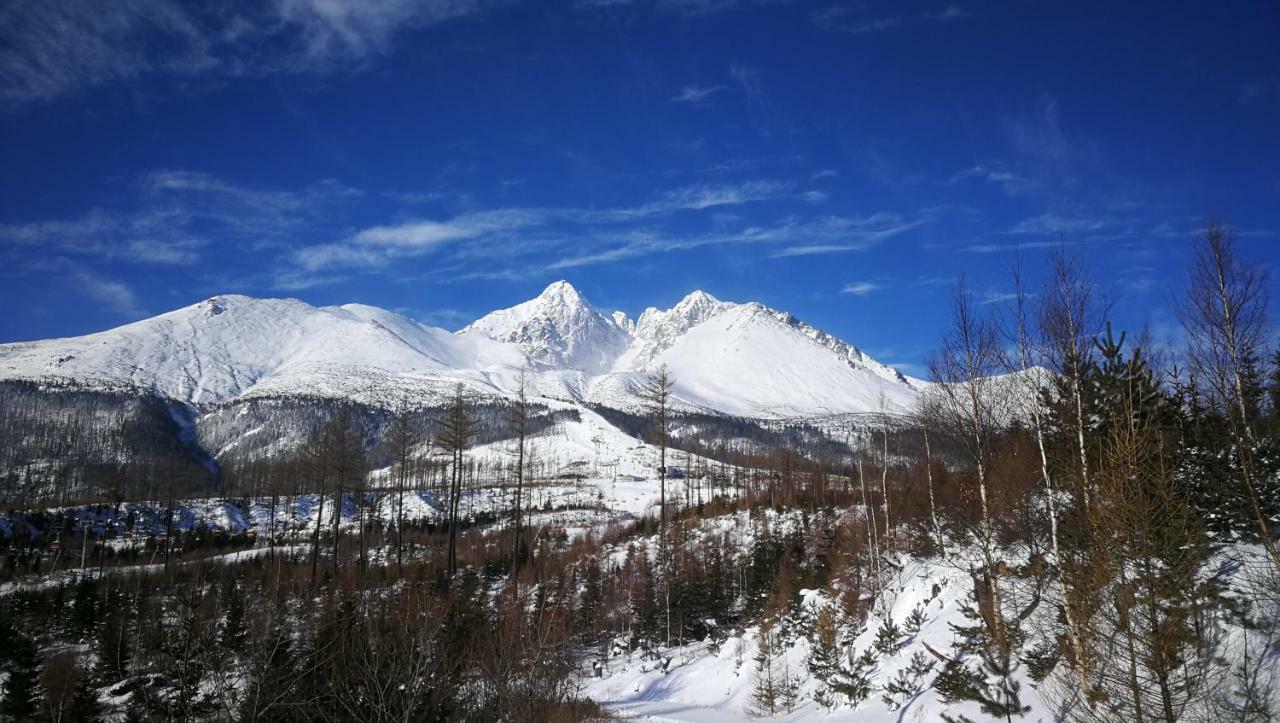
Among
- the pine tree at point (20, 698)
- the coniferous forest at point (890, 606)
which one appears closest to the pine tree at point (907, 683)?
A: the coniferous forest at point (890, 606)

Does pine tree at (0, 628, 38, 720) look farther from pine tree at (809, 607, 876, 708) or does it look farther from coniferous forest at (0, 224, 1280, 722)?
pine tree at (809, 607, 876, 708)

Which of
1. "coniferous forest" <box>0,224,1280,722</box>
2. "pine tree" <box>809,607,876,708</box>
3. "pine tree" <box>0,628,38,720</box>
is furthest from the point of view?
"pine tree" <box>809,607,876,708</box>

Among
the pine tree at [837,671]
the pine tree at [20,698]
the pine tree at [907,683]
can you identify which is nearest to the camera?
the pine tree at [907,683]

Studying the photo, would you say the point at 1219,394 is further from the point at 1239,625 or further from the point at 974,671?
the point at 974,671

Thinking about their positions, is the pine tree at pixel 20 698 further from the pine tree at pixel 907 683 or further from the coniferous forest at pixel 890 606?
the pine tree at pixel 907 683

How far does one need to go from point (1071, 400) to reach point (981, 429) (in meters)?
2.46

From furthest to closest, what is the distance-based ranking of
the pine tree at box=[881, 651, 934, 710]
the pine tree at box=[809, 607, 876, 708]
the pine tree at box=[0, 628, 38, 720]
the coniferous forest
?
1. the pine tree at box=[809, 607, 876, 708]
2. the pine tree at box=[0, 628, 38, 720]
3. the pine tree at box=[881, 651, 934, 710]
4. the coniferous forest

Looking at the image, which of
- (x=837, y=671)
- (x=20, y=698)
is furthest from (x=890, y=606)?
(x=20, y=698)

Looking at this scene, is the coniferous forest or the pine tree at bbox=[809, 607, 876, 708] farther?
the pine tree at bbox=[809, 607, 876, 708]

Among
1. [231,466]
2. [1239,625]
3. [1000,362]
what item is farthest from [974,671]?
[231,466]

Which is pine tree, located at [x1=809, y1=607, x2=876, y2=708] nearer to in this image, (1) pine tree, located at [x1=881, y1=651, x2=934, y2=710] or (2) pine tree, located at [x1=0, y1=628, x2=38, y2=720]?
(1) pine tree, located at [x1=881, y1=651, x2=934, y2=710]

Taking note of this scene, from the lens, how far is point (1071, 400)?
16.4m

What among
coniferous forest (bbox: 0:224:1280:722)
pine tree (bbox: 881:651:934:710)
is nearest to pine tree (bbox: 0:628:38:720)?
coniferous forest (bbox: 0:224:1280:722)

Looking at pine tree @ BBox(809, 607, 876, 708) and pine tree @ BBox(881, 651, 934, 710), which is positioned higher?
pine tree @ BBox(881, 651, 934, 710)
